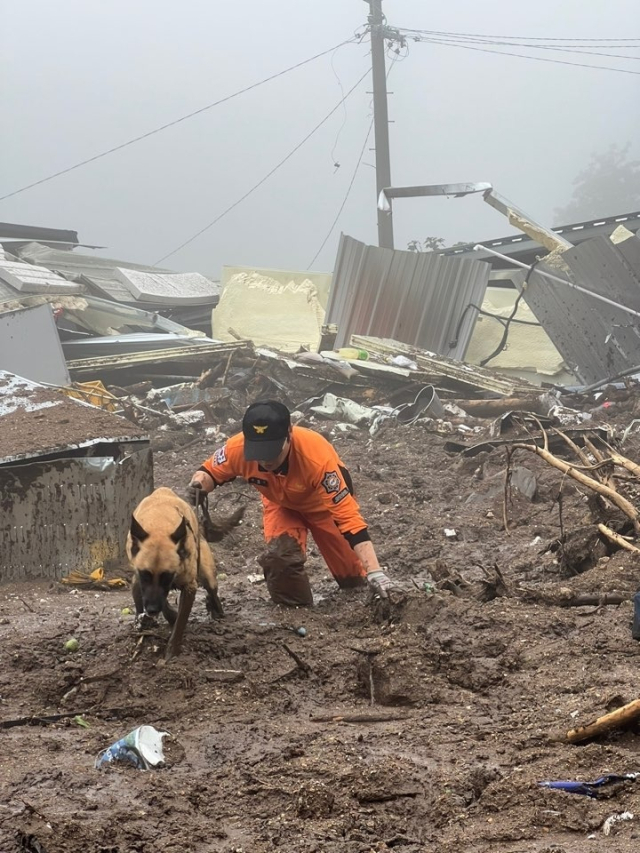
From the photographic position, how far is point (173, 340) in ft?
56.7

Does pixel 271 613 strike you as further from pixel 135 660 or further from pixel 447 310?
pixel 447 310

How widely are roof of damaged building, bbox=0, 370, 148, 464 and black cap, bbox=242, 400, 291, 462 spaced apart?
2.27 metres

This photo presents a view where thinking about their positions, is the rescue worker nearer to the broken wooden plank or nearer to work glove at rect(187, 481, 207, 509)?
work glove at rect(187, 481, 207, 509)

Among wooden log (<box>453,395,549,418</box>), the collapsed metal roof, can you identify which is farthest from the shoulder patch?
the collapsed metal roof

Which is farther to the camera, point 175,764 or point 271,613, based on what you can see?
point 271,613

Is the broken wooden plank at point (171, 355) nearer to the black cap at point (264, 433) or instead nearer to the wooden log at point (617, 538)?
the wooden log at point (617, 538)

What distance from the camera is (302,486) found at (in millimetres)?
5824

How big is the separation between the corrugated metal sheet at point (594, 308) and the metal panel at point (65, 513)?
9100 millimetres

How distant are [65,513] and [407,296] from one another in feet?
37.7

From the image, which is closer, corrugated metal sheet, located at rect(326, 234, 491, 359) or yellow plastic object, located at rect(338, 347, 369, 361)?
yellow plastic object, located at rect(338, 347, 369, 361)

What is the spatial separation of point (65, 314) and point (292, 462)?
13291mm

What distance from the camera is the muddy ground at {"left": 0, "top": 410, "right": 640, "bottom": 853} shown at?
297 centimetres

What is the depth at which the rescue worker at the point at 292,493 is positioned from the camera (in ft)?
17.6

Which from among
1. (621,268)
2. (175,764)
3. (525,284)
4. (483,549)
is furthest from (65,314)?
(175,764)
